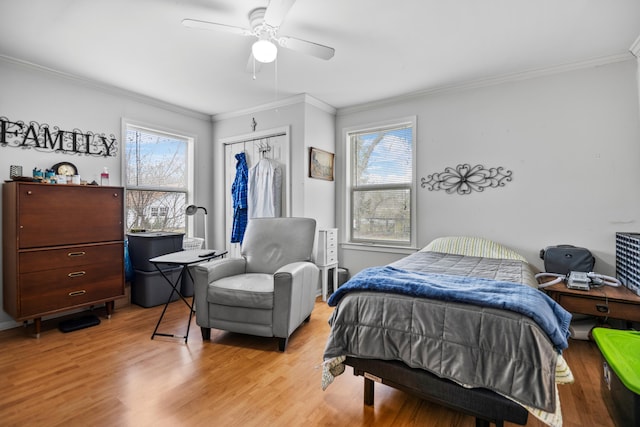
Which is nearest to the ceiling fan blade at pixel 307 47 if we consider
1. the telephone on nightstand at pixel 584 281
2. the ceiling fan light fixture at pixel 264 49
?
the ceiling fan light fixture at pixel 264 49

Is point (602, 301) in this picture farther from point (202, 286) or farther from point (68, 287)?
point (68, 287)

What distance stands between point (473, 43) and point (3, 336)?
4.70 m

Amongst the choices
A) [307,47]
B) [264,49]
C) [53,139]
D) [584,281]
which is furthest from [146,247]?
[584,281]

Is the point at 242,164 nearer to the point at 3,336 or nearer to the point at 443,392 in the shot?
the point at 3,336

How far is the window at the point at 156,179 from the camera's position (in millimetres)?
3756

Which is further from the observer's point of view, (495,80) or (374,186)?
(374,186)

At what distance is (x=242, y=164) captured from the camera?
423cm

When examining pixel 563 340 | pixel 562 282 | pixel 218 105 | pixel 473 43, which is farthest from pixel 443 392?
pixel 218 105

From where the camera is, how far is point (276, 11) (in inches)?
70.8

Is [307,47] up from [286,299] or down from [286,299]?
up

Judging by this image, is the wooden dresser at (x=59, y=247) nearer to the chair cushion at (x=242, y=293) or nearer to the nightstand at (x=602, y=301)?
the chair cushion at (x=242, y=293)

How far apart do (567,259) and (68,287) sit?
14.9 feet

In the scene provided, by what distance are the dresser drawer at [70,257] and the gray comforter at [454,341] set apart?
8.48ft

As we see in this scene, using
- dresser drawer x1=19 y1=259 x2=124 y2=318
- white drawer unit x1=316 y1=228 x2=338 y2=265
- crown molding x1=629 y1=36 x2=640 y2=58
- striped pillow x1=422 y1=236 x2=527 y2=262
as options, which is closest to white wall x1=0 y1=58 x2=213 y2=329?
dresser drawer x1=19 y1=259 x2=124 y2=318
